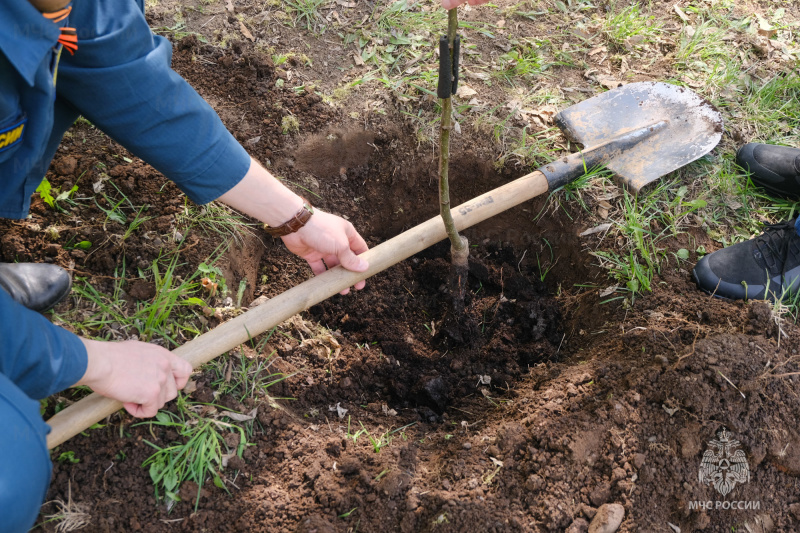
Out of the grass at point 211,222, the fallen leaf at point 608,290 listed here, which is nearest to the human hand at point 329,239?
the grass at point 211,222

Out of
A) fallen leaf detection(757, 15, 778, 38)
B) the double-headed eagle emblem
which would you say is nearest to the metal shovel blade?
fallen leaf detection(757, 15, 778, 38)

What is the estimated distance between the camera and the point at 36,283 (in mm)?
1822

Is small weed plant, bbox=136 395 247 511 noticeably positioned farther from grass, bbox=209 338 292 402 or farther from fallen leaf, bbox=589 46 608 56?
fallen leaf, bbox=589 46 608 56

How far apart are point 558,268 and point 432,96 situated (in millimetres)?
1083

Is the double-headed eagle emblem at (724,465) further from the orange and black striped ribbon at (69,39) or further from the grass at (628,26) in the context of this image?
the grass at (628,26)

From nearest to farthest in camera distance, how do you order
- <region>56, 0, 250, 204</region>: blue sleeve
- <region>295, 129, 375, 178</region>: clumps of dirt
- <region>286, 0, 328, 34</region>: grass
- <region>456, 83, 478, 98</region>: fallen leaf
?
<region>56, 0, 250, 204</region>: blue sleeve → <region>295, 129, 375, 178</region>: clumps of dirt → <region>456, 83, 478, 98</region>: fallen leaf → <region>286, 0, 328, 34</region>: grass

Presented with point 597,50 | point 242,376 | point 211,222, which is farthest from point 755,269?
point 211,222

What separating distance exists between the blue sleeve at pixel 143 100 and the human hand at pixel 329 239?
0.30 metres

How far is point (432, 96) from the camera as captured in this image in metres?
2.72

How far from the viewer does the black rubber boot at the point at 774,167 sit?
2459mm

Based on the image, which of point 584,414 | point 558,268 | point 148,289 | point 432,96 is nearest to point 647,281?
point 558,268

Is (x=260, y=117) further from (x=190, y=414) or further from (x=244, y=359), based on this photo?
(x=190, y=414)

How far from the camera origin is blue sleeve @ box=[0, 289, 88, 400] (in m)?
1.23

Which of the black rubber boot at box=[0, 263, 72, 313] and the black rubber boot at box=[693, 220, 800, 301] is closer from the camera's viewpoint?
the black rubber boot at box=[0, 263, 72, 313]
